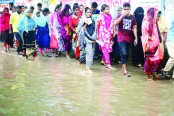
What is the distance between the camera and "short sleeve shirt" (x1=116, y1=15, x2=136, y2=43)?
8.85 metres

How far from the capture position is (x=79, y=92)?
23.3 ft

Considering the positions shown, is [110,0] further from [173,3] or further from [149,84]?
[149,84]

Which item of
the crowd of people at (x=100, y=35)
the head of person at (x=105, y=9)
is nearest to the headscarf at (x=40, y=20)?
the crowd of people at (x=100, y=35)

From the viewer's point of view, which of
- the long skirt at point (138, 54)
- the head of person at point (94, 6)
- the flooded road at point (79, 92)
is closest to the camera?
the flooded road at point (79, 92)

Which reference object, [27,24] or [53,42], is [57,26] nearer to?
[53,42]

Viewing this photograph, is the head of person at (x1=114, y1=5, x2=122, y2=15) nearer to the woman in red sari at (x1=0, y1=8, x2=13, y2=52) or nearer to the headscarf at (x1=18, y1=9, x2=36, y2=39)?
the headscarf at (x1=18, y1=9, x2=36, y2=39)

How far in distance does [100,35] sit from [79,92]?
3309mm

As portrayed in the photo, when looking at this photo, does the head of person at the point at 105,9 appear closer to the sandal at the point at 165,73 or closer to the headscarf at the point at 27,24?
the sandal at the point at 165,73

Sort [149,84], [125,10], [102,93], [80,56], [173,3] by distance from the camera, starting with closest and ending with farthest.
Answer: [102,93] → [149,84] → [125,10] → [173,3] → [80,56]

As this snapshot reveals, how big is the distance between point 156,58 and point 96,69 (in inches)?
84.8

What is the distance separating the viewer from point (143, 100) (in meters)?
6.53

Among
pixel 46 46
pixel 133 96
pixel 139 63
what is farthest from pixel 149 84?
pixel 46 46

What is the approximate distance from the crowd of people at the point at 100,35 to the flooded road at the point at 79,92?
0.45m

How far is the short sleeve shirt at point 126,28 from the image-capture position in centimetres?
885
